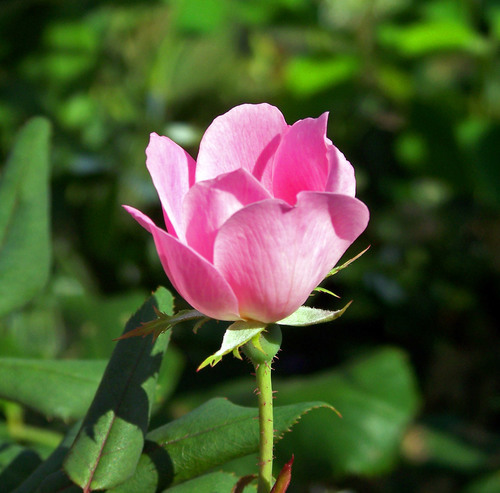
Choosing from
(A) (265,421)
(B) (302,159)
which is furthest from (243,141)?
(A) (265,421)

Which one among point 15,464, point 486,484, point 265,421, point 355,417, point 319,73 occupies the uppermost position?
point 265,421

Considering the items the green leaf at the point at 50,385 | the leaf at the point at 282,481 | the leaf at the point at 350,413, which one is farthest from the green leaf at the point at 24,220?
the leaf at the point at 350,413

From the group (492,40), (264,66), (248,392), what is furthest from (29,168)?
(264,66)

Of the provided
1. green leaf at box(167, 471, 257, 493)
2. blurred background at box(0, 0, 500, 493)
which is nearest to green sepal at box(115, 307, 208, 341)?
green leaf at box(167, 471, 257, 493)

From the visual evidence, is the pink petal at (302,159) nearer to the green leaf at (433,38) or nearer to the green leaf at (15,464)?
the green leaf at (15,464)

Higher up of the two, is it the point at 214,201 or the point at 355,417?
the point at 214,201

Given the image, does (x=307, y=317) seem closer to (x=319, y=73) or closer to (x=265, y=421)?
(x=265, y=421)

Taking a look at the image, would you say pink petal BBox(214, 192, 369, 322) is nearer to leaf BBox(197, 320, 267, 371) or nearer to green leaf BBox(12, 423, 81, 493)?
leaf BBox(197, 320, 267, 371)
